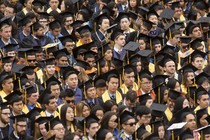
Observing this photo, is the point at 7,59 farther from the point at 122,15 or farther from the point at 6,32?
the point at 122,15

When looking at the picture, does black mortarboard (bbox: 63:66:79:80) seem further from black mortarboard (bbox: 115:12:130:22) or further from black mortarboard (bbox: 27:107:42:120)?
black mortarboard (bbox: 115:12:130:22)

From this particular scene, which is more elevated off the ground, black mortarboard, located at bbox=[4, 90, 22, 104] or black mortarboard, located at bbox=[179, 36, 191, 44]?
black mortarboard, located at bbox=[179, 36, 191, 44]

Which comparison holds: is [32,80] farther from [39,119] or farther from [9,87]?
[39,119]

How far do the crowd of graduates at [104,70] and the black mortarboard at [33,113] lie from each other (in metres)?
0.01

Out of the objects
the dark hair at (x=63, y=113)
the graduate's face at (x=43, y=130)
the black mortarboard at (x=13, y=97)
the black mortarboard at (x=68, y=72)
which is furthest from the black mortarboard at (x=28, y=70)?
→ the graduate's face at (x=43, y=130)

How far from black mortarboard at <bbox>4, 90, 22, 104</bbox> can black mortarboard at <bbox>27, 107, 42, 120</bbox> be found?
0.37m

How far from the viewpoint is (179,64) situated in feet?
64.3

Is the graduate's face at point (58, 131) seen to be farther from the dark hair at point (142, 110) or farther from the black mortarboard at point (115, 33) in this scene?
the black mortarboard at point (115, 33)

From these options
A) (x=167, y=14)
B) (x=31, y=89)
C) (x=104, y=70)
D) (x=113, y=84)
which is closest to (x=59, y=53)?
(x=104, y=70)

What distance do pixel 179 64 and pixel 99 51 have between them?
1.44m

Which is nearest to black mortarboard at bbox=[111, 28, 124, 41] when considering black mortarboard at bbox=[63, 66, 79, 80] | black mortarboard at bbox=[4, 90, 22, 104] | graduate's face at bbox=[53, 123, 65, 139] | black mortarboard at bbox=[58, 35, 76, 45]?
black mortarboard at bbox=[58, 35, 76, 45]

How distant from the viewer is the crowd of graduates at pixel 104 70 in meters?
16.0

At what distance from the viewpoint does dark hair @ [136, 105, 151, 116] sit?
53.8 feet

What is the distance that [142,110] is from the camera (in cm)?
1644
